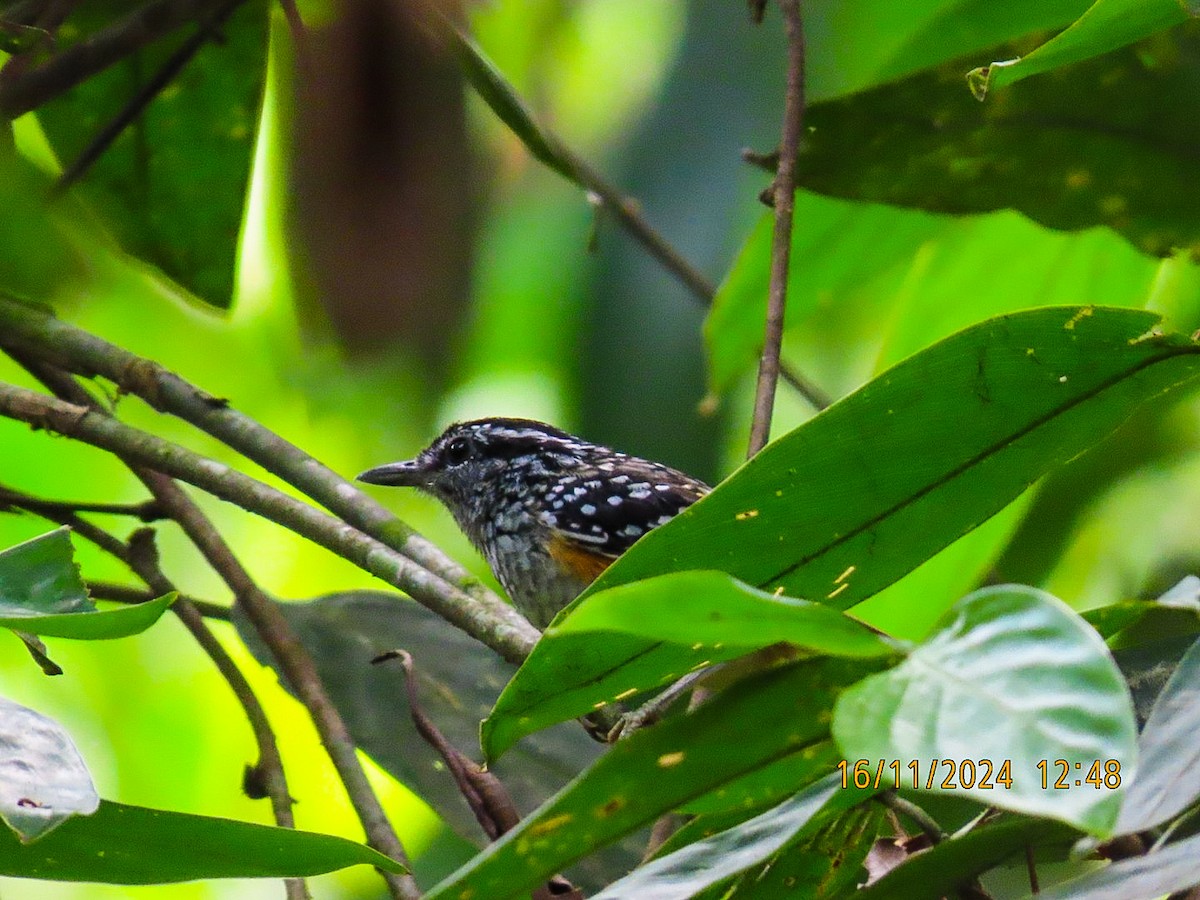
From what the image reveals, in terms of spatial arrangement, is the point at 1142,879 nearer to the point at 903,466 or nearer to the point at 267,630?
the point at 903,466

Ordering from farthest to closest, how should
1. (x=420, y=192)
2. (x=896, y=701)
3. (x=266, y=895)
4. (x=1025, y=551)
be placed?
(x=266, y=895)
(x=1025, y=551)
(x=420, y=192)
(x=896, y=701)

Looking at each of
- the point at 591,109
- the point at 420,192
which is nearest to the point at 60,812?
the point at 420,192

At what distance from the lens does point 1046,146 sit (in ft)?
8.50

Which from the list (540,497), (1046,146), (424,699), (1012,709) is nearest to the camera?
(1012,709)

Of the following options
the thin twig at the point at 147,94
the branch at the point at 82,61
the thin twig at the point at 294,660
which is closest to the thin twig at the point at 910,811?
the thin twig at the point at 294,660

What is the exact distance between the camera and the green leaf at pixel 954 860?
1423 mm

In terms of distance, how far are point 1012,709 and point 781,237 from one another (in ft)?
4.02

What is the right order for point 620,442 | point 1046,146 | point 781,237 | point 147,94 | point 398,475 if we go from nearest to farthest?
point 781,237
point 1046,146
point 147,94
point 398,475
point 620,442

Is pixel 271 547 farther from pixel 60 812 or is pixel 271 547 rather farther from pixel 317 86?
pixel 60 812

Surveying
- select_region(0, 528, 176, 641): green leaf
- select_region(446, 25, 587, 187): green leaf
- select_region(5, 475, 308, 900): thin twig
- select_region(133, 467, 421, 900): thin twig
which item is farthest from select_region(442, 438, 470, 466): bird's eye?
select_region(0, 528, 176, 641): green leaf

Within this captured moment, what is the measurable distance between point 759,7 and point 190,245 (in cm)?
144

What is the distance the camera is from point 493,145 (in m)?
4.85

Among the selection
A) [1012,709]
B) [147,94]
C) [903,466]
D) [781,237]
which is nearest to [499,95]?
[781,237]

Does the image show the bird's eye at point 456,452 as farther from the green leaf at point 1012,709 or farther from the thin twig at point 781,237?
the green leaf at point 1012,709
